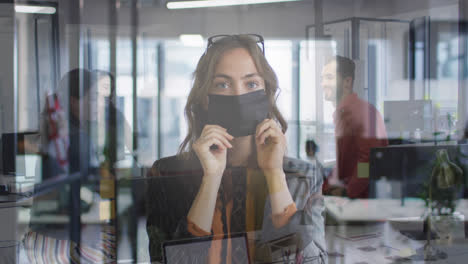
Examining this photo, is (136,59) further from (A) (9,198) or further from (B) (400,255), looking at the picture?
(B) (400,255)

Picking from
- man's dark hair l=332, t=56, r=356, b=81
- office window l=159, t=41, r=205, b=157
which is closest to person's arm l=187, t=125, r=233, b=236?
office window l=159, t=41, r=205, b=157

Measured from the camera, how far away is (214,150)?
86.2 inches

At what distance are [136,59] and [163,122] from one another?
34 cm

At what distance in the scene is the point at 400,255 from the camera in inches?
99.3

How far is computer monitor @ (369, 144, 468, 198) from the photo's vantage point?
2.42m

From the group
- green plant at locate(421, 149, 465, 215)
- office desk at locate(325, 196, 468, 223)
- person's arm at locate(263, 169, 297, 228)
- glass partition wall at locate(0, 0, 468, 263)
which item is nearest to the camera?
glass partition wall at locate(0, 0, 468, 263)

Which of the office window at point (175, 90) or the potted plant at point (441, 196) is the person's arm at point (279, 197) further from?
the potted plant at point (441, 196)

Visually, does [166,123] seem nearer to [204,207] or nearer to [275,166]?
[204,207]

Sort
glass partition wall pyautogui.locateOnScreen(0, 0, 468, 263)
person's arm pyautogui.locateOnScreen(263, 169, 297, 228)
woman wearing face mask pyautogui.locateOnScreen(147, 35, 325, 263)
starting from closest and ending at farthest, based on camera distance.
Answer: glass partition wall pyautogui.locateOnScreen(0, 0, 468, 263), woman wearing face mask pyautogui.locateOnScreen(147, 35, 325, 263), person's arm pyautogui.locateOnScreen(263, 169, 297, 228)

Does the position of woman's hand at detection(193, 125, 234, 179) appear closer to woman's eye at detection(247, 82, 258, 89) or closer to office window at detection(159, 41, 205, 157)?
office window at detection(159, 41, 205, 157)

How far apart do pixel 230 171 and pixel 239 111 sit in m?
0.33

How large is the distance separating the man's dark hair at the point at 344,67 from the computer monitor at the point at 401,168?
470 millimetres

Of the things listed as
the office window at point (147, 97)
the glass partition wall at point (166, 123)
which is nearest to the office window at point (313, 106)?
the glass partition wall at point (166, 123)

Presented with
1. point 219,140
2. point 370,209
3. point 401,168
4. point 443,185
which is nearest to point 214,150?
Answer: point 219,140
